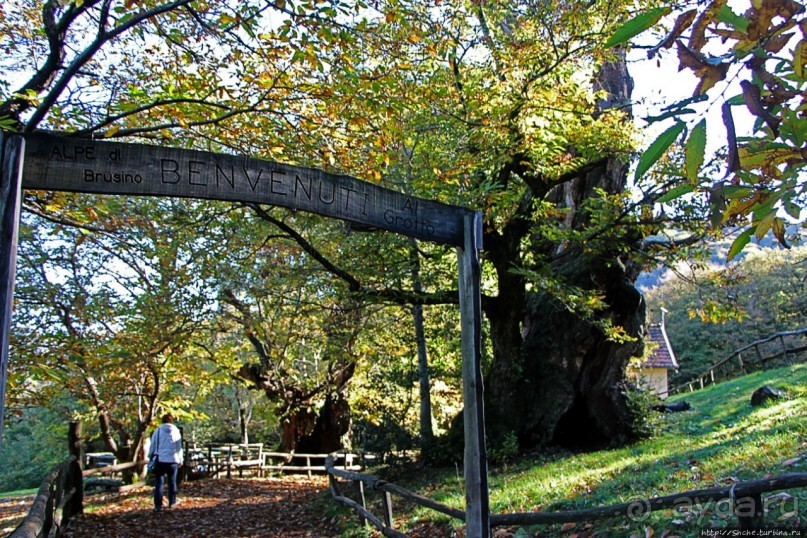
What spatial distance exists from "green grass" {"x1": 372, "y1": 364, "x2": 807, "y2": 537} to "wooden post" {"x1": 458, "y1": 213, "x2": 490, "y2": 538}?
6.27 ft

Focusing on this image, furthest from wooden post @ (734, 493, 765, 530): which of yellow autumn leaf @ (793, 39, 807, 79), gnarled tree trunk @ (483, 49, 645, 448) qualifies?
gnarled tree trunk @ (483, 49, 645, 448)

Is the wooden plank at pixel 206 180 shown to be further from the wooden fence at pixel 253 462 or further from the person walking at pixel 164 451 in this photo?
the wooden fence at pixel 253 462

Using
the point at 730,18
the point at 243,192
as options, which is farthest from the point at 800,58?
the point at 243,192

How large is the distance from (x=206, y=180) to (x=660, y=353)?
3508 centimetres

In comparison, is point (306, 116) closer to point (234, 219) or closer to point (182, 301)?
point (234, 219)

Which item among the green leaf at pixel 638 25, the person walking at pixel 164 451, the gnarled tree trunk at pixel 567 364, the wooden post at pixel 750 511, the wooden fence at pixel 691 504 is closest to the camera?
the green leaf at pixel 638 25

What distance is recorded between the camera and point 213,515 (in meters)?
11.6

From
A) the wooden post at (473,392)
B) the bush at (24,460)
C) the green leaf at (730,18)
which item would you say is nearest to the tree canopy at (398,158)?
the green leaf at (730,18)

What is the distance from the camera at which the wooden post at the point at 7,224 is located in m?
2.83

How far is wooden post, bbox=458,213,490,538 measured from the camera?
12.5 ft

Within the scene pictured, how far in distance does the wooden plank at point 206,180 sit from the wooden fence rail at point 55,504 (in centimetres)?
389

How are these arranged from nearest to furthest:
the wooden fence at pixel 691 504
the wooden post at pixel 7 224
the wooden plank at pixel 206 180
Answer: the wooden post at pixel 7 224
the wooden plank at pixel 206 180
the wooden fence at pixel 691 504

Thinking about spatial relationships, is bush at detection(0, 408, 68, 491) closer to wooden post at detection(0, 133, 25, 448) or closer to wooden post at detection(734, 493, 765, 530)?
wooden post at detection(0, 133, 25, 448)

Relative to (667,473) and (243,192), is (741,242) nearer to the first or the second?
(243,192)
